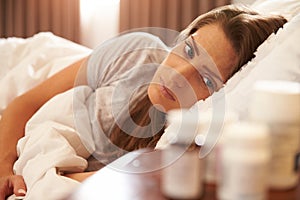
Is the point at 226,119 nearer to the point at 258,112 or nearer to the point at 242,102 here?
the point at 258,112

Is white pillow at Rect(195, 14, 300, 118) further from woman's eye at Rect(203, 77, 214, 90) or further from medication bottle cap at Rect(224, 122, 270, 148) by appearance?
medication bottle cap at Rect(224, 122, 270, 148)

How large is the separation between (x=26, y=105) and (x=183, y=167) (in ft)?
3.32

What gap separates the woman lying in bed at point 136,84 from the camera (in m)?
1.14

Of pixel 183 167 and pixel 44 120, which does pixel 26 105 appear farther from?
pixel 183 167

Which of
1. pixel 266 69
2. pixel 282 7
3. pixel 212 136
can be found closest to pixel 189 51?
pixel 266 69

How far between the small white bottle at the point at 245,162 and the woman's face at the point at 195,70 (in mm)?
568

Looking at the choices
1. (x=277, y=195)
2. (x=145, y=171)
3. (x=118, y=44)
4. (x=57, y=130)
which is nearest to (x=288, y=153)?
(x=277, y=195)

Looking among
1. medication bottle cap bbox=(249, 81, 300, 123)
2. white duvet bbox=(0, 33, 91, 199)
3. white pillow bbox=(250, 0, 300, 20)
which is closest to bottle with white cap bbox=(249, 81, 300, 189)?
medication bottle cap bbox=(249, 81, 300, 123)

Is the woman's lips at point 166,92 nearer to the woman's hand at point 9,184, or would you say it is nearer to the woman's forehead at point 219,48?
the woman's forehead at point 219,48

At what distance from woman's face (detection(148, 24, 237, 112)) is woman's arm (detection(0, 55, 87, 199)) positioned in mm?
413

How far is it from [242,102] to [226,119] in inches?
13.5

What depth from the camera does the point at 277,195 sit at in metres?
0.60

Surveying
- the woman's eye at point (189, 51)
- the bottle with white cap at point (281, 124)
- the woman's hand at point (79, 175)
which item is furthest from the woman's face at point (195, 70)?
the bottle with white cap at point (281, 124)

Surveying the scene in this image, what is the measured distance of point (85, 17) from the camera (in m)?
2.55
